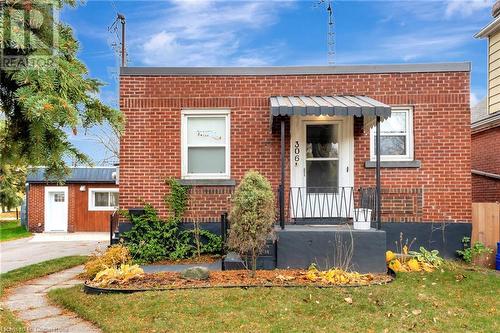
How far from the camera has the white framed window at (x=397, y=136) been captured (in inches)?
372

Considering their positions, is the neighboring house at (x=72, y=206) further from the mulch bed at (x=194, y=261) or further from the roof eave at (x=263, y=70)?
the mulch bed at (x=194, y=261)

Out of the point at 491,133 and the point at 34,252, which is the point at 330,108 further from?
the point at 34,252

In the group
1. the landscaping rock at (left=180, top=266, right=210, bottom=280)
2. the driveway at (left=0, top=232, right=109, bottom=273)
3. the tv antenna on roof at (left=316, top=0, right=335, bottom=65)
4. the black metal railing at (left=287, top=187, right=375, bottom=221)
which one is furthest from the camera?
the tv antenna on roof at (left=316, top=0, right=335, bottom=65)

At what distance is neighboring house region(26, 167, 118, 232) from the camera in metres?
22.3

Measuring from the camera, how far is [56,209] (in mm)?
22516

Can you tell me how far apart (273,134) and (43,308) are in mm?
5368

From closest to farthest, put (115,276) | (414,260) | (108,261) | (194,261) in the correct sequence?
(115,276), (108,261), (414,260), (194,261)

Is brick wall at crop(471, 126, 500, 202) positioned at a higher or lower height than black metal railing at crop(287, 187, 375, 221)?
higher

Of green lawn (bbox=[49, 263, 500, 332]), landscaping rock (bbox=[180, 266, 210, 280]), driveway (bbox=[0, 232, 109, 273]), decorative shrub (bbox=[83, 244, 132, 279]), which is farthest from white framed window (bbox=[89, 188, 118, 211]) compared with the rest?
landscaping rock (bbox=[180, 266, 210, 280])

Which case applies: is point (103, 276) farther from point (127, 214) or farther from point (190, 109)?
point (190, 109)

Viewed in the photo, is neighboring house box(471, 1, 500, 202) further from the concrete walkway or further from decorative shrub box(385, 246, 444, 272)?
the concrete walkway

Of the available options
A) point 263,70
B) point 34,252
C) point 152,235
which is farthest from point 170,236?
point 34,252

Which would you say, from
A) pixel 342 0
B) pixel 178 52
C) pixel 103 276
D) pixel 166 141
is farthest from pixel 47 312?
pixel 178 52

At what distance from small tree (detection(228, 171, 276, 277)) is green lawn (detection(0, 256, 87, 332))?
3.20m
